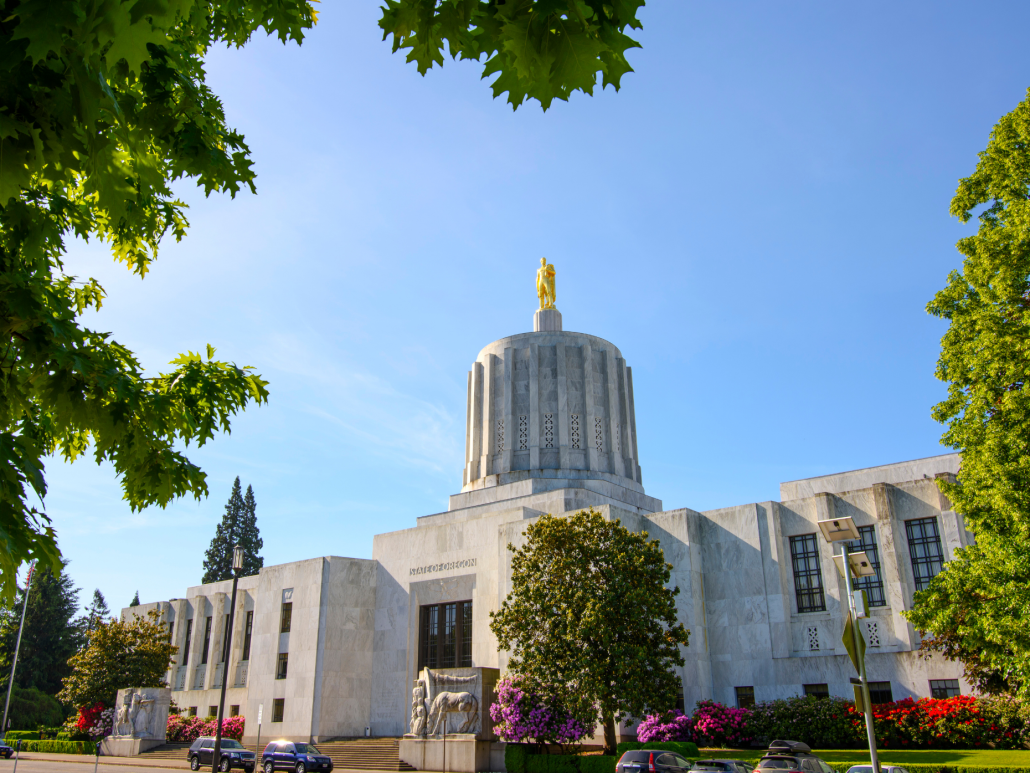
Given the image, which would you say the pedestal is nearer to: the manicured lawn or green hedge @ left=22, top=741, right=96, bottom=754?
the manicured lawn

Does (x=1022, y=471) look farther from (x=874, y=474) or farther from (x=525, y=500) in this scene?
(x=525, y=500)

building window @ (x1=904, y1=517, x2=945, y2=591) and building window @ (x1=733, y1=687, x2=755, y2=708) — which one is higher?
building window @ (x1=904, y1=517, x2=945, y2=591)

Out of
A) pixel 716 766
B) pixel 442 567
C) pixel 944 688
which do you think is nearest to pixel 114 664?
pixel 442 567

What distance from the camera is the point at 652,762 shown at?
20594mm

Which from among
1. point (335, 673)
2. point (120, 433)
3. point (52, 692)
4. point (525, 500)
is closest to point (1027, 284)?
point (120, 433)

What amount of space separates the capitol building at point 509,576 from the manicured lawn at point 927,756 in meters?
3.72

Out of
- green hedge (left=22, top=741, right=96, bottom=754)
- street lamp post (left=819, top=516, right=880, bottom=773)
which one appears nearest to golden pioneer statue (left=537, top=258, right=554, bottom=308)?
street lamp post (left=819, top=516, right=880, bottom=773)

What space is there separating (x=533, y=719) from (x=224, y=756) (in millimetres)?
14403

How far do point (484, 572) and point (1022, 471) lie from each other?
26.8 metres

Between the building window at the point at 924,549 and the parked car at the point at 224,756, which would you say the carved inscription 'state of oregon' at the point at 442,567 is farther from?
the building window at the point at 924,549

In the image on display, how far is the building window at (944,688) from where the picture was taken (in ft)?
90.5

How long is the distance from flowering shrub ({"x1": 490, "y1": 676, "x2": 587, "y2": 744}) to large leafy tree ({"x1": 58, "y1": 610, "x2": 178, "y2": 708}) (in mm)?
31376

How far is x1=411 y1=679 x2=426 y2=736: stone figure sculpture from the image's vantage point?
1248 inches

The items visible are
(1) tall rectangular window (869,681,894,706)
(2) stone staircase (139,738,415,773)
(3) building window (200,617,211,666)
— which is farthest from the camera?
(3) building window (200,617,211,666)
